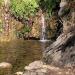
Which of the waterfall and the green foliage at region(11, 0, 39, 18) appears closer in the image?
the waterfall

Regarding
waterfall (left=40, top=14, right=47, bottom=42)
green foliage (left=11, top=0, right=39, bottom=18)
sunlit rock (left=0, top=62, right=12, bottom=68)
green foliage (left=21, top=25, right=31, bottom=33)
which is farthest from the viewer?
green foliage (left=11, top=0, right=39, bottom=18)

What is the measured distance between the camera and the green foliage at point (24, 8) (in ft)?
177

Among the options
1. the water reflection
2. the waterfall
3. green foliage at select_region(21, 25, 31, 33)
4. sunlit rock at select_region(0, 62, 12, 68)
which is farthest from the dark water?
green foliage at select_region(21, 25, 31, 33)

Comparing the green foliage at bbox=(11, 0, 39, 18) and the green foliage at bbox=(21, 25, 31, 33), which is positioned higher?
the green foliage at bbox=(11, 0, 39, 18)

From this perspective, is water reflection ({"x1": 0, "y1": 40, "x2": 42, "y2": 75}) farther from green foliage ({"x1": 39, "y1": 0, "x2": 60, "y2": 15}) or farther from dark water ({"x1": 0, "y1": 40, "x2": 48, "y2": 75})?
green foliage ({"x1": 39, "y1": 0, "x2": 60, "y2": 15})

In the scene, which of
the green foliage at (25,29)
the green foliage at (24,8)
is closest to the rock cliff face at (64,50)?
the green foliage at (25,29)

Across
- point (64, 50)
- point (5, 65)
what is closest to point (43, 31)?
point (5, 65)

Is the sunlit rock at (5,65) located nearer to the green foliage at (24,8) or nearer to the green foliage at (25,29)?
the green foliage at (25,29)

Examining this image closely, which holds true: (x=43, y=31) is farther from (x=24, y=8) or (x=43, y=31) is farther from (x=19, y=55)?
(x=19, y=55)

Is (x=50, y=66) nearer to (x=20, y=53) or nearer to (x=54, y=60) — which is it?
A: (x=54, y=60)

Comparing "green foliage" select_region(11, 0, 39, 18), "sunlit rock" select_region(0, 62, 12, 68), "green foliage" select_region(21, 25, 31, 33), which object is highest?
"green foliage" select_region(11, 0, 39, 18)

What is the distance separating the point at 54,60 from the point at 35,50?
1441cm

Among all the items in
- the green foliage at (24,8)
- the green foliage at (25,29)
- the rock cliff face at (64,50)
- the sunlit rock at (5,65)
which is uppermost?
the green foliage at (24,8)

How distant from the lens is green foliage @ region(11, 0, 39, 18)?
177ft
